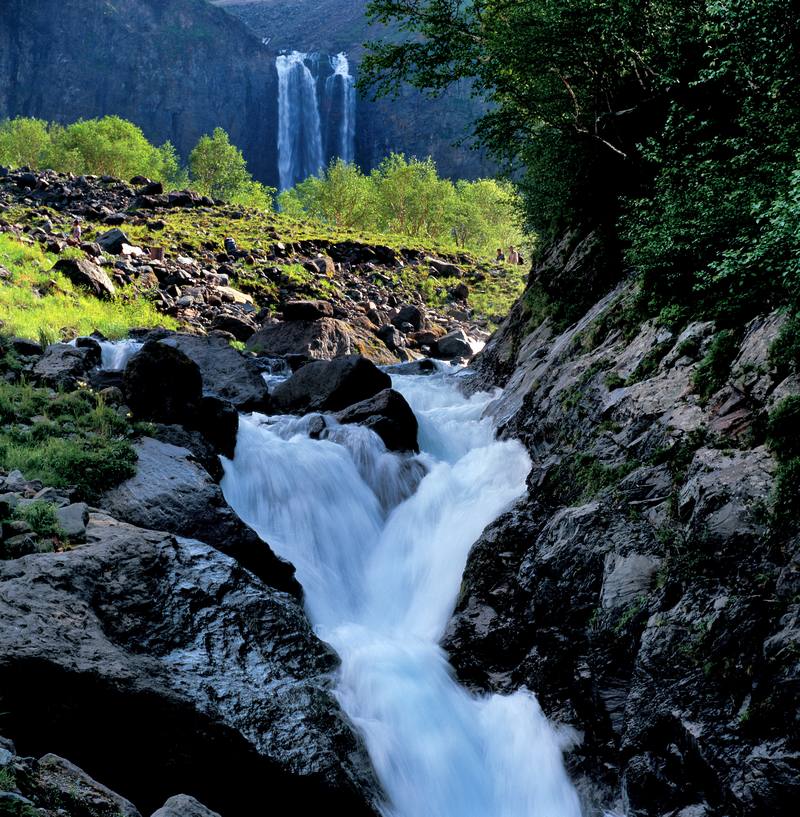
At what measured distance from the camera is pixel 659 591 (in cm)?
670

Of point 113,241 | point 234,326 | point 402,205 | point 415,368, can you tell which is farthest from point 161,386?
point 402,205

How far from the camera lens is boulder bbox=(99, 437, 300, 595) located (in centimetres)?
934

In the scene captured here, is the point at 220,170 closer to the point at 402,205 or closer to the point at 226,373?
the point at 402,205

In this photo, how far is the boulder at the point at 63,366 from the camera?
44.3 ft

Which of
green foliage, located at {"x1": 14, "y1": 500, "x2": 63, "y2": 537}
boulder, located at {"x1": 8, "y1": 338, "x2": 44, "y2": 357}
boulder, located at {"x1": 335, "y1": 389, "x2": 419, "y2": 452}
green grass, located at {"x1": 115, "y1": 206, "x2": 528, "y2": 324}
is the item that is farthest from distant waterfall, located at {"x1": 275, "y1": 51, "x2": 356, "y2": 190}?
green foliage, located at {"x1": 14, "y1": 500, "x2": 63, "y2": 537}

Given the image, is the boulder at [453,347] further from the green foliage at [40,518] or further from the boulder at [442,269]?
the green foliage at [40,518]

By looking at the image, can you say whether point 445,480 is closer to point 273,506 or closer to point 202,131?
point 273,506

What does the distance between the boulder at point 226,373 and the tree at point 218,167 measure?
64.2m

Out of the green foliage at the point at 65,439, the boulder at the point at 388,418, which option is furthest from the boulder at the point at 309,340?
the green foliage at the point at 65,439

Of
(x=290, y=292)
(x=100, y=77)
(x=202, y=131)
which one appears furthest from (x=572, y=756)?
(x=100, y=77)

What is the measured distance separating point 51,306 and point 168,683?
71.4 feet

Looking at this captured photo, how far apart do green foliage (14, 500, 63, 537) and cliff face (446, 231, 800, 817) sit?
5.45 metres

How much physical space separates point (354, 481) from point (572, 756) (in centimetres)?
751

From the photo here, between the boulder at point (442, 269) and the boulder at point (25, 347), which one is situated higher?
the boulder at point (442, 269)
